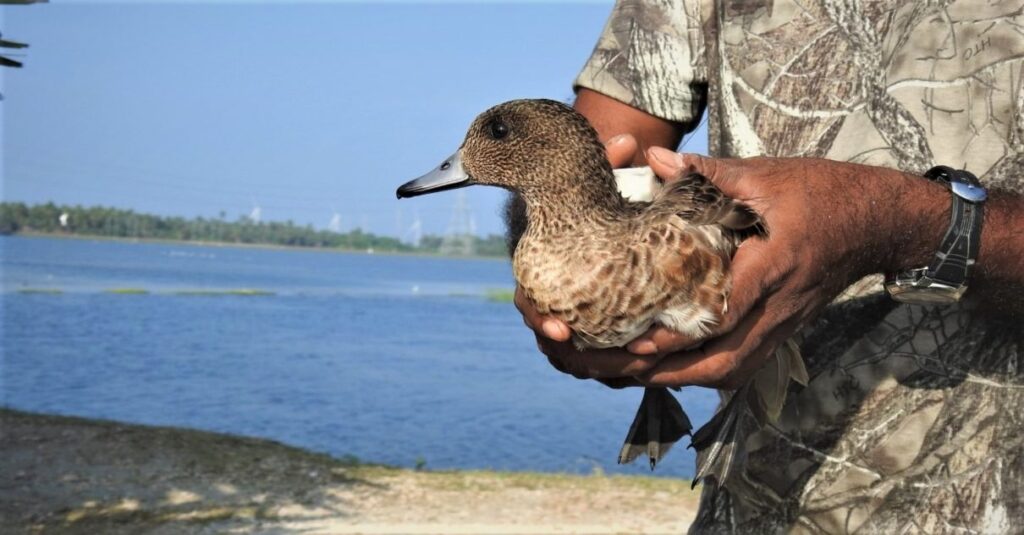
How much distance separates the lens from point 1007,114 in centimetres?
200

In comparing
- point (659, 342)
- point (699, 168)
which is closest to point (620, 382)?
point (659, 342)

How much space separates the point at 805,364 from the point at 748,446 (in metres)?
0.23

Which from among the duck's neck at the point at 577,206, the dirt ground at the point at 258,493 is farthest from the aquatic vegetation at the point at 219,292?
the duck's neck at the point at 577,206

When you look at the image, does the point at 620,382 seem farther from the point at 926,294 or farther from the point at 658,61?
the point at 658,61

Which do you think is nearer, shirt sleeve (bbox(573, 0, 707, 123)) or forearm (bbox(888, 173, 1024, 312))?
forearm (bbox(888, 173, 1024, 312))

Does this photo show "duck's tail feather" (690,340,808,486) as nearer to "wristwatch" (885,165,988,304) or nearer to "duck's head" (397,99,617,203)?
"wristwatch" (885,165,988,304)

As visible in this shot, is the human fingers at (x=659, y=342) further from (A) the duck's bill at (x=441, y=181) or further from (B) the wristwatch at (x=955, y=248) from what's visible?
(A) the duck's bill at (x=441, y=181)

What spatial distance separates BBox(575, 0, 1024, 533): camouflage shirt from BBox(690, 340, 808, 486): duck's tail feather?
0.06m

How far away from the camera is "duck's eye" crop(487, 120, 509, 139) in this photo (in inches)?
88.4

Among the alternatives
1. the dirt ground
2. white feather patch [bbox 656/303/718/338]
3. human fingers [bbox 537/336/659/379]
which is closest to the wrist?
white feather patch [bbox 656/303/718/338]

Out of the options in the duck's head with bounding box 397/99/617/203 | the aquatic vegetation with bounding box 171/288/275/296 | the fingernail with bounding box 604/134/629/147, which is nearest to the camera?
the duck's head with bounding box 397/99/617/203

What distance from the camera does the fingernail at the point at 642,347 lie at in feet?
6.25

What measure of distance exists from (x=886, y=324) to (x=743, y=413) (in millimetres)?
365

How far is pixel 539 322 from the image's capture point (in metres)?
2.03
